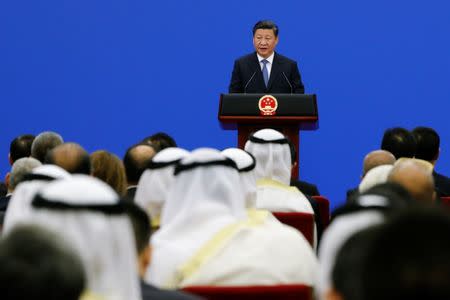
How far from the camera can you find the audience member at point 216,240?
3.09 meters

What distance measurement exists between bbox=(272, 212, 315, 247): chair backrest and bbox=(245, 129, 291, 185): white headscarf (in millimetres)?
807

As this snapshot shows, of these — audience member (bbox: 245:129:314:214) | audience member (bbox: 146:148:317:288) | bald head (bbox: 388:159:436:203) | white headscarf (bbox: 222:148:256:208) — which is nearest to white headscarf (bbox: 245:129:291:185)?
audience member (bbox: 245:129:314:214)

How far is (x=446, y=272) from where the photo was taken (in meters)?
1.34

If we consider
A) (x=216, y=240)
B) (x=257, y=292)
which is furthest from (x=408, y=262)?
(x=216, y=240)

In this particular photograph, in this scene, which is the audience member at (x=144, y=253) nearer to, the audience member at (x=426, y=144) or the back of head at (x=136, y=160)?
the back of head at (x=136, y=160)

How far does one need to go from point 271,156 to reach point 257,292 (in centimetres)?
275

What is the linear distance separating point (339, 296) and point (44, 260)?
53 cm

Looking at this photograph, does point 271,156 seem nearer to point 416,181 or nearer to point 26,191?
point 416,181

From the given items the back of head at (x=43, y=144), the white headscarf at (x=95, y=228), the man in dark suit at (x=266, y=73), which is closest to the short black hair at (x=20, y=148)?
the back of head at (x=43, y=144)

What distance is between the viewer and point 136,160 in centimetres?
462

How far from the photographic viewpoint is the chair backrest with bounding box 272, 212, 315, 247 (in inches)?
185

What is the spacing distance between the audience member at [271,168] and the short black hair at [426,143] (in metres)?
0.79

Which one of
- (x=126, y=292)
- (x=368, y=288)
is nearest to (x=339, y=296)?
(x=368, y=288)

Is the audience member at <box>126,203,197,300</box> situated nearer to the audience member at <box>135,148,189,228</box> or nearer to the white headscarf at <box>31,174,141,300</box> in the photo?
the white headscarf at <box>31,174,141,300</box>
